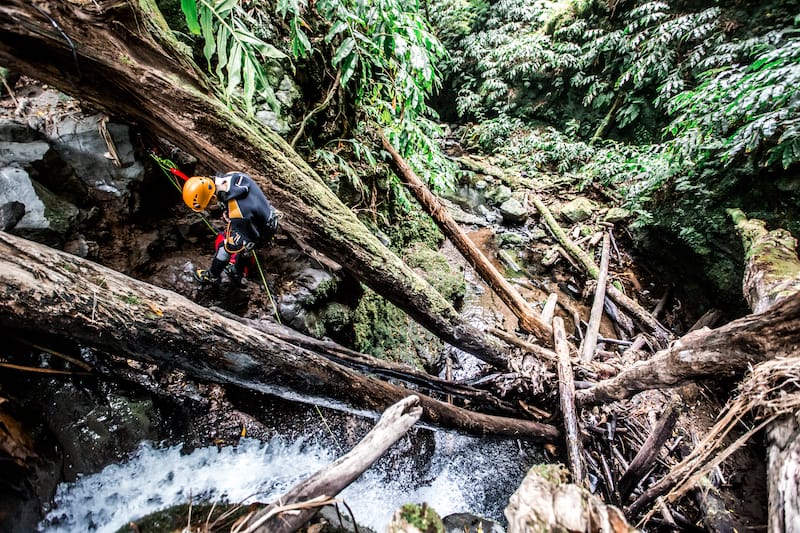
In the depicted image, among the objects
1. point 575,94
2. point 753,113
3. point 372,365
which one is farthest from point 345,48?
point 575,94

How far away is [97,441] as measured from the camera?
6.57 ft

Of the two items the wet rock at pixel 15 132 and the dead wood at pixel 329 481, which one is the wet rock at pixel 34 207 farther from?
the dead wood at pixel 329 481

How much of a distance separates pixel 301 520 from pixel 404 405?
662 mm

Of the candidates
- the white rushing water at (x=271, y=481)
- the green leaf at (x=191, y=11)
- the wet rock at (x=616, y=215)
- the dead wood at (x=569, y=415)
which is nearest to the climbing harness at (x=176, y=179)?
the white rushing water at (x=271, y=481)

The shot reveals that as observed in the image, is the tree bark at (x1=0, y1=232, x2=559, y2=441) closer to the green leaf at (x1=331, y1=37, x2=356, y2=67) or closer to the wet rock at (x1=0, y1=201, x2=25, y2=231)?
the wet rock at (x1=0, y1=201, x2=25, y2=231)

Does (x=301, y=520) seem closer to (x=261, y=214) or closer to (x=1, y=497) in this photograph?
(x=1, y=497)

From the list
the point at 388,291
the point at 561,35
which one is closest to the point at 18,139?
the point at 388,291

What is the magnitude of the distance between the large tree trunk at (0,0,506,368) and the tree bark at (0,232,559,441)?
106 cm

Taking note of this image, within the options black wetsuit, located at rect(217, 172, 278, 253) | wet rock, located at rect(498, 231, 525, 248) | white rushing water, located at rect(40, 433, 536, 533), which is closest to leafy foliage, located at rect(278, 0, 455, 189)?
black wetsuit, located at rect(217, 172, 278, 253)

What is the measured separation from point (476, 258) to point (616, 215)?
4.32 m

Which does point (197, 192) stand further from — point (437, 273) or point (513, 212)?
point (513, 212)

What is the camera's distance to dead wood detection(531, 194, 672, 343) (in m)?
4.47

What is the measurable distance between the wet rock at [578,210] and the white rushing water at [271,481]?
573cm

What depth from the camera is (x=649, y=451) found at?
7.59 feet
